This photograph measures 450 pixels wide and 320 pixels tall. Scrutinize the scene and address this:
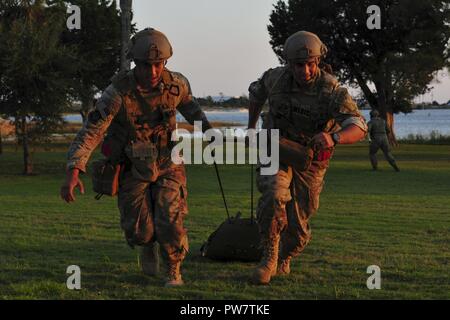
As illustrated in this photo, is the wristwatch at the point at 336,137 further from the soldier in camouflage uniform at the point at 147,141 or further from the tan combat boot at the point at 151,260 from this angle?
the tan combat boot at the point at 151,260

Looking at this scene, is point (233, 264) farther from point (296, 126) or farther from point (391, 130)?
point (391, 130)

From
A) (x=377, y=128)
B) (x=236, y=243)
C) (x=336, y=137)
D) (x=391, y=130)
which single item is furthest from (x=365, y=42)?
(x=336, y=137)

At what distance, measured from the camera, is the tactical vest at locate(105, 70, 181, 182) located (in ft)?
22.6

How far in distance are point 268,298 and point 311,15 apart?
4573 cm

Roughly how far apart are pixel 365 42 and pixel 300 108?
146 feet

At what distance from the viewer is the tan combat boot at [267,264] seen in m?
6.95

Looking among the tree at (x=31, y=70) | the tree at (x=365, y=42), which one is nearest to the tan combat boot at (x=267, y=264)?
the tree at (x=31, y=70)

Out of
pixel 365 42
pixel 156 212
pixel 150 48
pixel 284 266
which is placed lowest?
pixel 284 266

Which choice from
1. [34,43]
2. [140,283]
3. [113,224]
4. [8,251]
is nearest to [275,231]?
[140,283]

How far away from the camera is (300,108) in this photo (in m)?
6.99

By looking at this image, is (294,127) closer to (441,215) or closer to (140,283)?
(140,283)

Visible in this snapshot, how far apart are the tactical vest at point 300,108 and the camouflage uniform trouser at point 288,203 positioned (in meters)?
0.35

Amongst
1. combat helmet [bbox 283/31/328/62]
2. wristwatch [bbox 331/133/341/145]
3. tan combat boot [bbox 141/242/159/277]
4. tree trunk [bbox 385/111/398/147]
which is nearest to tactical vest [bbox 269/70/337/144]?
combat helmet [bbox 283/31/328/62]

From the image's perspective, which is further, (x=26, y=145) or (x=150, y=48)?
(x=26, y=145)
